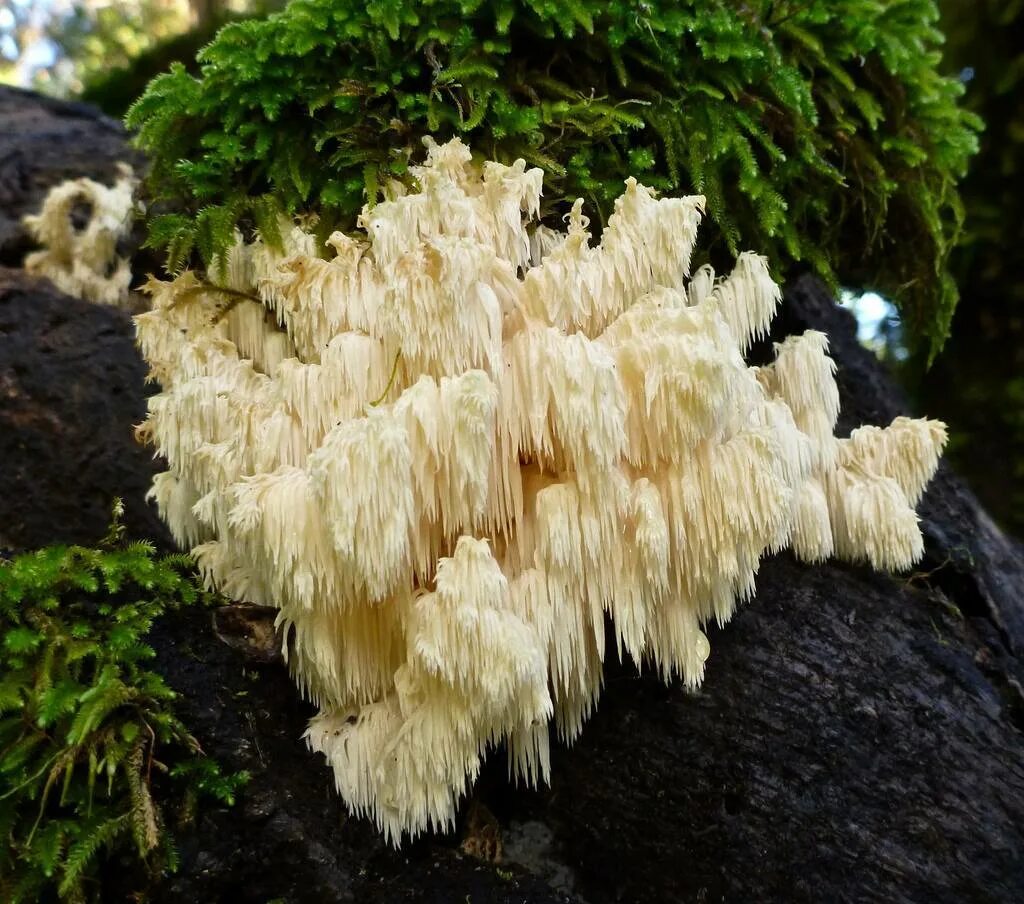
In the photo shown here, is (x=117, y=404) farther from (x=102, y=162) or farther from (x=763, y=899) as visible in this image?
(x=763, y=899)

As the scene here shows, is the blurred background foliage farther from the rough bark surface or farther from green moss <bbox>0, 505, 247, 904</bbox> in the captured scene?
green moss <bbox>0, 505, 247, 904</bbox>

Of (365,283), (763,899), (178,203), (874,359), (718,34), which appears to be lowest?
(763,899)

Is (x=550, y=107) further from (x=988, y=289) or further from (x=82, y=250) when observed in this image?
(x=988, y=289)

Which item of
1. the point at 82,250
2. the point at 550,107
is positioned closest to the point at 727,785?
the point at 550,107

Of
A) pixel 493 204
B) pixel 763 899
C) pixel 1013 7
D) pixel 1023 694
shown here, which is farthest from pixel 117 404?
pixel 1013 7

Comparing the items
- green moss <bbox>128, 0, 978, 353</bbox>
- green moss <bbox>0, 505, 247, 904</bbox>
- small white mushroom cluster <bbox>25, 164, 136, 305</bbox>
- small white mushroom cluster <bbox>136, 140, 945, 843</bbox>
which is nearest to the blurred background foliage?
green moss <bbox>128, 0, 978, 353</bbox>

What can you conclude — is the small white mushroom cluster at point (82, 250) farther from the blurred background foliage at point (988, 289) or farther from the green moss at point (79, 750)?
the blurred background foliage at point (988, 289)

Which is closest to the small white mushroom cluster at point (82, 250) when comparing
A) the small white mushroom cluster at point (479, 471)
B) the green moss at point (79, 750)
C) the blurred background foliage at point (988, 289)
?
the small white mushroom cluster at point (479, 471)
